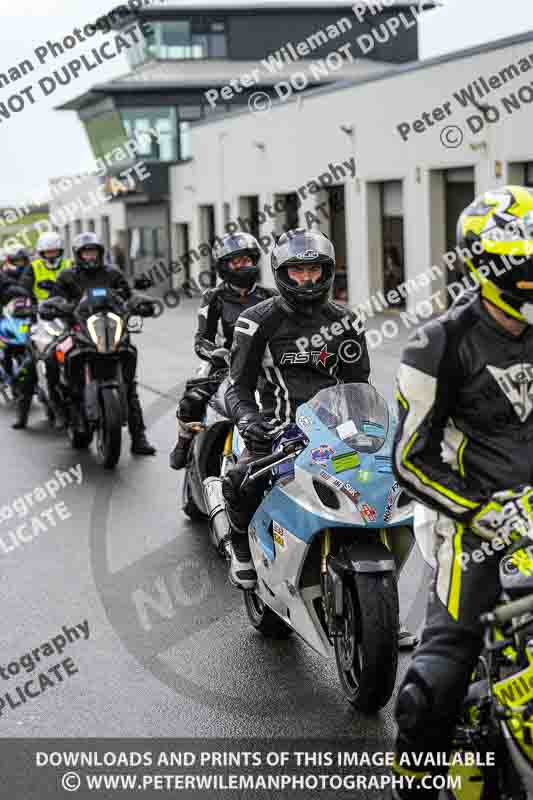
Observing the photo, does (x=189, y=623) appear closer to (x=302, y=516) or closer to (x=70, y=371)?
(x=302, y=516)

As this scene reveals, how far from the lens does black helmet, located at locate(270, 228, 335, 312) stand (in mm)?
6152

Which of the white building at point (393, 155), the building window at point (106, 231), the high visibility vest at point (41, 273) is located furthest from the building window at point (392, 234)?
the building window at point (106, 231)

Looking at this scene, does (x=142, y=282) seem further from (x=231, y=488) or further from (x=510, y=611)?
(x=510, y=611)

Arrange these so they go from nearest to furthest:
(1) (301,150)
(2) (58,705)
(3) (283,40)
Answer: (2) (58,705) → (1) (301,150) → (3) (283,40)

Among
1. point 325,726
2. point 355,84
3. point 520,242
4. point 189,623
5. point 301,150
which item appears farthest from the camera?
point 301,150

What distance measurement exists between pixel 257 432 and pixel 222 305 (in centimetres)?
362

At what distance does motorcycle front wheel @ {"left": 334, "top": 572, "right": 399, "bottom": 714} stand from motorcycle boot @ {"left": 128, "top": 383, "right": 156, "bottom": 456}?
693 cm

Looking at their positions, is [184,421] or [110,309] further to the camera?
[110,309]

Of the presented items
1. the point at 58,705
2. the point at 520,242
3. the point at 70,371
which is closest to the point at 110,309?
the point at 70,371

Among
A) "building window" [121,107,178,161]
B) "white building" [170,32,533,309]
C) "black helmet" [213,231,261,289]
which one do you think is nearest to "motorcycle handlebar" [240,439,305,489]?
"black helmet" [213,231,261,289]

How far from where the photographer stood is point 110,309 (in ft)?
39.8

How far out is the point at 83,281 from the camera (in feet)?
41.5

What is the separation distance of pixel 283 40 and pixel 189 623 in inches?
2422

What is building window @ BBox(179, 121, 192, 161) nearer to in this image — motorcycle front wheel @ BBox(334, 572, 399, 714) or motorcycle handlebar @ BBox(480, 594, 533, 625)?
motorcycle front wheel @ BBox(334, 572, 399, 714)
